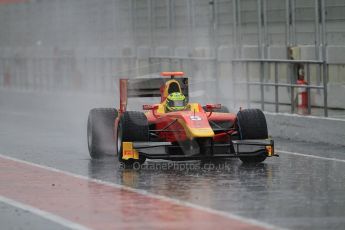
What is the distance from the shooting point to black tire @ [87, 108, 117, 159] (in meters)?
20.6

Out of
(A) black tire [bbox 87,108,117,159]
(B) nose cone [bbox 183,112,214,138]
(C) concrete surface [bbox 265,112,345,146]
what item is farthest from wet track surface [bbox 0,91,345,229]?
(B) nose cone [bbox 183,112,214,138]

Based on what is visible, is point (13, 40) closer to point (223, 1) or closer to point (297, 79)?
point (223, 1)

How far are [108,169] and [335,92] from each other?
10227 millimetres

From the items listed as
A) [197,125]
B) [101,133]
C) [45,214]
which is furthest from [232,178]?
[45,214]

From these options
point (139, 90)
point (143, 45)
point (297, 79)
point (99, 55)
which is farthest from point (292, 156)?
point (99, 55)

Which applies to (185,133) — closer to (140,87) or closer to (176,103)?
(176,103)

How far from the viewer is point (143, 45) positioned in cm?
3809

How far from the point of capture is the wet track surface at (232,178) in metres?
13.5

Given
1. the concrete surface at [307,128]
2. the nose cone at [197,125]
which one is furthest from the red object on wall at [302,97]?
the nose cone at [197,125]

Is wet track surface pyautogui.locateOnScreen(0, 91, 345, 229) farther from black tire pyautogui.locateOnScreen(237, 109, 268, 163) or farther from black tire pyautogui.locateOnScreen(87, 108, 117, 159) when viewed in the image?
black tire pyautogui.locateOnScreen(237, 109, 268, 163)

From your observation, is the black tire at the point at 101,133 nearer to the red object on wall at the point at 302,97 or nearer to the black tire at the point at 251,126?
the black tire at the point at 251,126

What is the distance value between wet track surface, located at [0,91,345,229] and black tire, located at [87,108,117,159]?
223 millimetres

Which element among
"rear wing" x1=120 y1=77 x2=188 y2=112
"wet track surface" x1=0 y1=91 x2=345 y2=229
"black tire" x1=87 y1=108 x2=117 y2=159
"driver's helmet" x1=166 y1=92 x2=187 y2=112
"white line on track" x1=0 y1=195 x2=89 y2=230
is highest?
"rear wing" x1=120 y1=77 x2=188 y2=112

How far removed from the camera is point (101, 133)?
20.6m
